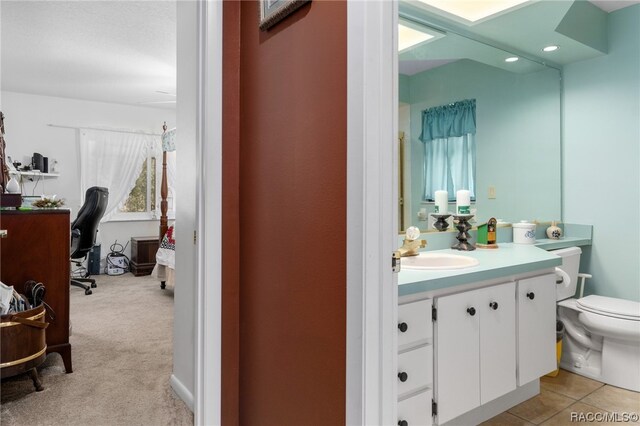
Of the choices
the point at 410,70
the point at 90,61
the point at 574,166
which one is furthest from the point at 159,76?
the point at 574,166

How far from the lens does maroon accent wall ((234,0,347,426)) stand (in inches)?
45.9

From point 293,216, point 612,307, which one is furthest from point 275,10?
point 612,307

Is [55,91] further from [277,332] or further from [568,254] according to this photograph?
[568,254]

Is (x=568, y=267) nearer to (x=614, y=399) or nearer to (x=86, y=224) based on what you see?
(x=614, y=399)

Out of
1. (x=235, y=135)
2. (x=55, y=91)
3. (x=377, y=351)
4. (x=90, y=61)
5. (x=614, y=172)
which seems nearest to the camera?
(x=377, y=351)

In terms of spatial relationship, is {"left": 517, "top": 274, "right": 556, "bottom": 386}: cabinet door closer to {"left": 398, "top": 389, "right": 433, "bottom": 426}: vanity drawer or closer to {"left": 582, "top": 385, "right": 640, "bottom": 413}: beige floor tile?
{"left": 582, "top": 385, "right": 640, "bottom": 413}: beige floor tile

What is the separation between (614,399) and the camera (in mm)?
2252

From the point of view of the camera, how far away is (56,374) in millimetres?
2367

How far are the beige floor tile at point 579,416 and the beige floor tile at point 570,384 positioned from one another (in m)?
0.13

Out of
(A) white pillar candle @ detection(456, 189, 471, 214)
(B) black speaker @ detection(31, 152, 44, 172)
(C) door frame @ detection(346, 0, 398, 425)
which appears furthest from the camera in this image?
(B) black speaker @ detection(31, 152, 44, 172)

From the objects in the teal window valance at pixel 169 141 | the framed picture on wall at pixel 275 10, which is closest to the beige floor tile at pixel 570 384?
the framed picture on wall at pixel 275 10

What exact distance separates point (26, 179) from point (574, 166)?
6.24 m

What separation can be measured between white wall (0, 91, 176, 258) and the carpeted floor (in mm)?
2517

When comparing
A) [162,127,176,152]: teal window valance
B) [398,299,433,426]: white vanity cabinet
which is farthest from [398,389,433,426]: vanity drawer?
[162,127,176,152]: teal window valance
